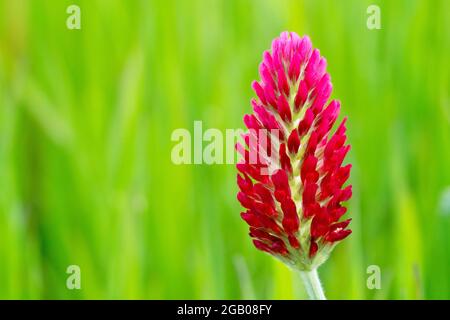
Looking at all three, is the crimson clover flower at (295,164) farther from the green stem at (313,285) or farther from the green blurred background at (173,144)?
the green blurred background at (173,144)

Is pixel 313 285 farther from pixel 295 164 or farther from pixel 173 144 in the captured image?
pixel 173 144

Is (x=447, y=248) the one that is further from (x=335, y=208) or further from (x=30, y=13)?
(x=30, y=13)

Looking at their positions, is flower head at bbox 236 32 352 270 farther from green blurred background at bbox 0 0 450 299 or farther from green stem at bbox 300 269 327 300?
green blurred background at bbox 0 0 450 299

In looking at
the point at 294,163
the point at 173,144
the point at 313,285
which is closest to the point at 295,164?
the point at 294,163

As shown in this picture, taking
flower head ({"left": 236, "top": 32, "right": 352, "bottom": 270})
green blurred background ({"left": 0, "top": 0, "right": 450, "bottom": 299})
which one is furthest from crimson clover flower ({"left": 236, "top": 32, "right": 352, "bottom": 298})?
green blurred background ({"left": 0, "top": 0, "right": 450, "bottom": 299})

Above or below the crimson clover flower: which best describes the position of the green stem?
below

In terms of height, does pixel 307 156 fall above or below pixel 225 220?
above

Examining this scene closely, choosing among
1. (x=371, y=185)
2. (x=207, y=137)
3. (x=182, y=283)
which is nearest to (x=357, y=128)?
(x=371, y=185)
